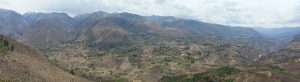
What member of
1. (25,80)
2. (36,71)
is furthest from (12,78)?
(36,71)

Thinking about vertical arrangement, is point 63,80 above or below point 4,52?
below

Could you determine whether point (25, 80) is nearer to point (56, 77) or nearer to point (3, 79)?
point (3, 79)

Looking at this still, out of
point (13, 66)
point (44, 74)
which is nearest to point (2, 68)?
point (13, 66)

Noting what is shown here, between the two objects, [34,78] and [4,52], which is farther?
[4,52]

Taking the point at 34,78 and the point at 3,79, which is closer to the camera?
the point at 3,79

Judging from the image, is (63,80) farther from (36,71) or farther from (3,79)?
(3,79)

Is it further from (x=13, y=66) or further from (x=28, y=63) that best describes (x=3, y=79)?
(x=28, y=63)

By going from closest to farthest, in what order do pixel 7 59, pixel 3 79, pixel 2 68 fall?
pixel 3 79
pixel 2 68
pixel 7 59

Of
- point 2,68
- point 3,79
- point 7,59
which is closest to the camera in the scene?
point 3,79
